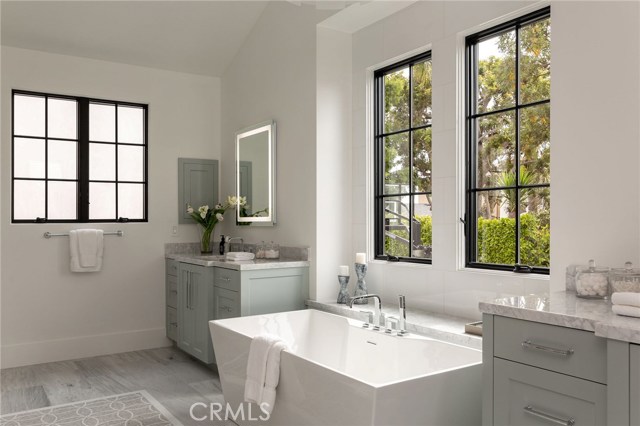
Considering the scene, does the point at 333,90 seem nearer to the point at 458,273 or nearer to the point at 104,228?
the point at 458,273

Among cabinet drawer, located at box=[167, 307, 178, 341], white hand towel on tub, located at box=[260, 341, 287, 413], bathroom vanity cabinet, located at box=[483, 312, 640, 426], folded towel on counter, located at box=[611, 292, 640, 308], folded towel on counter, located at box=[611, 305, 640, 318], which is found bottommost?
cabinet drawer, located at box=[167, 307, 178, 341]

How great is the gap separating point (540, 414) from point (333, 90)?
2.96 m

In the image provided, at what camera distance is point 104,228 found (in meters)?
4.92

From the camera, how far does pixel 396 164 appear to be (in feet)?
12.9

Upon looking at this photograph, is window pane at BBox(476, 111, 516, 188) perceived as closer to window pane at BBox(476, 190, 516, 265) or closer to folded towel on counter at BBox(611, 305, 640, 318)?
window pane at BBox(476, 190, 516, 265)

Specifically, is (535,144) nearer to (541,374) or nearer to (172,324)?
(541,374)

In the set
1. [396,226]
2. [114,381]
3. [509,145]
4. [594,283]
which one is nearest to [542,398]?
[594,283]

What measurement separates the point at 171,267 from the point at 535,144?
346cm

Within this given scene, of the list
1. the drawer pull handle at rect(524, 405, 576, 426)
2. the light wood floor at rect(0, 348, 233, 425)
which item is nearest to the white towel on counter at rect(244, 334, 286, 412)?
the light wood floor at rect(0, 348, 233, 425)

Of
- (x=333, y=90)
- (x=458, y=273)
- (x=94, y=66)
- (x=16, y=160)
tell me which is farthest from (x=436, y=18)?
(x=16, y=160)

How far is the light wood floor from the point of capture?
146 inches

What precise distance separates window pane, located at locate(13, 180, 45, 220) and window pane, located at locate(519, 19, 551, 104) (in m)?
Answer: 3.99

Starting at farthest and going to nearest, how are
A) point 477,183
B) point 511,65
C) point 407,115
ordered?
point 407,115 < point 477,183 < point 511,65

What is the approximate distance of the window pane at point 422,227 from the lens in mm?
3689
